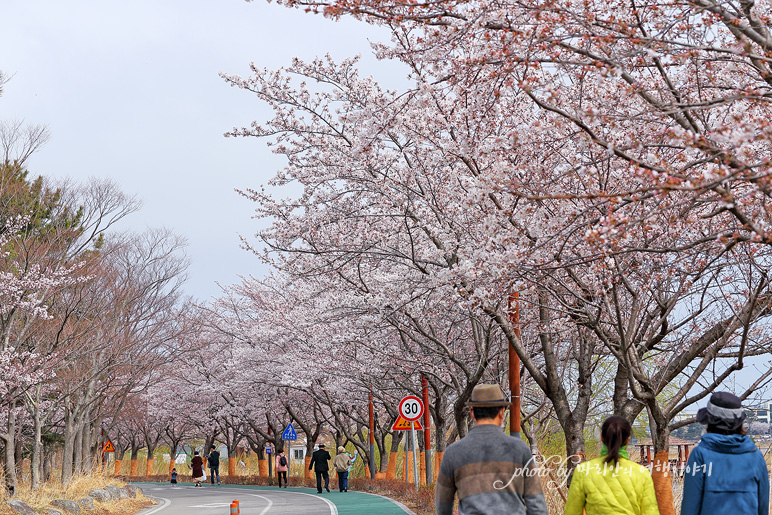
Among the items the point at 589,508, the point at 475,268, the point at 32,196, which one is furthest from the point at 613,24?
the point at 32,196

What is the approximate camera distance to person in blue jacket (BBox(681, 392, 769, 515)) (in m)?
4.88

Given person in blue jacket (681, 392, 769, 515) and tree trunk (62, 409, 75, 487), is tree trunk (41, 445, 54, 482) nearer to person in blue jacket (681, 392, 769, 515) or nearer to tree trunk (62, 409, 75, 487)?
tree trunk (62, 409, 75, 487)

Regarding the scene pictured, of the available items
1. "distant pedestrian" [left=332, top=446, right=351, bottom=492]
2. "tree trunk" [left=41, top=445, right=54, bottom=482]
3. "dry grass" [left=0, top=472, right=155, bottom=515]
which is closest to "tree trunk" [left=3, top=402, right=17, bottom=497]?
"dry grass" [left=0, top=472, right=155, bottom=515]

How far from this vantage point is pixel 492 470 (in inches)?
202

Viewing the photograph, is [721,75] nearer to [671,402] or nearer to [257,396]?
[671,402]

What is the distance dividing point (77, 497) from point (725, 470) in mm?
21353

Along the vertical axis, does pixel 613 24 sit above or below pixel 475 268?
above

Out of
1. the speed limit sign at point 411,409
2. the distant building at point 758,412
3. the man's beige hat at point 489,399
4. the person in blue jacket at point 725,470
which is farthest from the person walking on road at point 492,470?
the speed limit sign at point 411,409

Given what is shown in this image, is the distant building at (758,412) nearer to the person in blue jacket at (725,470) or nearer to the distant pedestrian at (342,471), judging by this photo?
the person in blue jacket at (725,470)

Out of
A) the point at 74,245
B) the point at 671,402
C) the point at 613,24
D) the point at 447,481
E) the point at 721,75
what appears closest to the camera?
the point at 447,481

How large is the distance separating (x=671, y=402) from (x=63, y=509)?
1406 cm

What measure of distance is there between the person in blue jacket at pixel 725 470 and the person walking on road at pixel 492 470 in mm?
864

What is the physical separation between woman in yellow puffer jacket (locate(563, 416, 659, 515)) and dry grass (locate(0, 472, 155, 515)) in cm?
1464

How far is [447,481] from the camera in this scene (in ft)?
17.3
